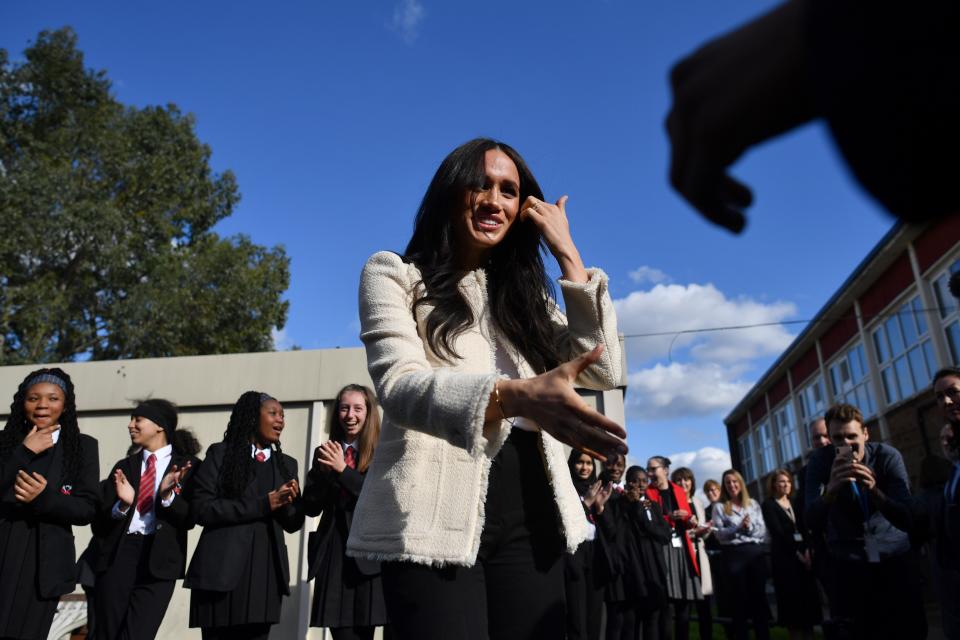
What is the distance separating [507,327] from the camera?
2.03 m

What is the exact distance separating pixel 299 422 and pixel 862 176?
9632 millimetres

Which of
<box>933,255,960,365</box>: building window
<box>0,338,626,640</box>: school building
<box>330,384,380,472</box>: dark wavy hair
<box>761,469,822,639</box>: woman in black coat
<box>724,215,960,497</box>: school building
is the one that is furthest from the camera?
<box>724,215,960,497</box>: school building

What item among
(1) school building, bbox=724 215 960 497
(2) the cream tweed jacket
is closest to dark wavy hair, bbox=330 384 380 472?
(2) the cream tweed jacket

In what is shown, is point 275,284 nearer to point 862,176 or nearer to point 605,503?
point 605,503

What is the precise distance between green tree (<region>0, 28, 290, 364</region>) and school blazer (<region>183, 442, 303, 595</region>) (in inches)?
611

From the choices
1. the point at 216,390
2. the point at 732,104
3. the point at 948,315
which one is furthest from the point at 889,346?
the point at 732,104

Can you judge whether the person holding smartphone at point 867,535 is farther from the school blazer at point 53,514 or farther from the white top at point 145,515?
the school blazer at point 53,514

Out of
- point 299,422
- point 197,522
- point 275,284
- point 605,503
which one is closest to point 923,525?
point 605,503

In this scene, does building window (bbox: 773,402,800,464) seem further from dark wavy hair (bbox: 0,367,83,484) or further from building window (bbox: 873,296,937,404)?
dark wavy hair (bbox: 0,367,83,484)

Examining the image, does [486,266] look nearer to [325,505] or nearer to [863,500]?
[325,505]

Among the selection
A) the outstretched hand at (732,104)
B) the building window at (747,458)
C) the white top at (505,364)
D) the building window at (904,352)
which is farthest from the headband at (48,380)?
the building window at (747,458)

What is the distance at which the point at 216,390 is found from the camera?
10047mm

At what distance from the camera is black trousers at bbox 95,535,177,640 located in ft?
14.8

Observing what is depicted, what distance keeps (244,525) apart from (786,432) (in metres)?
26.2
